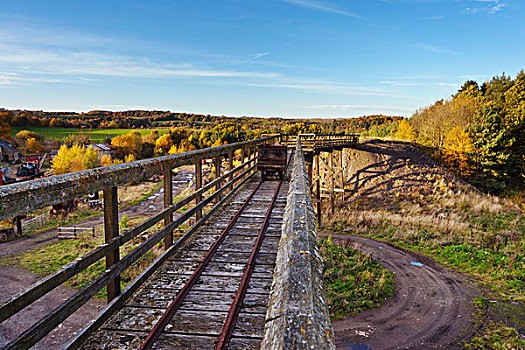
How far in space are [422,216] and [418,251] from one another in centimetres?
709

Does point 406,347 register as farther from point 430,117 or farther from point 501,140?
point 430,117

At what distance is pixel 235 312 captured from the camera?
308 centimetres

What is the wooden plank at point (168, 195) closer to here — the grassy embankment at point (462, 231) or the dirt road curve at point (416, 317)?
the dirt road curve at point (416, 317)

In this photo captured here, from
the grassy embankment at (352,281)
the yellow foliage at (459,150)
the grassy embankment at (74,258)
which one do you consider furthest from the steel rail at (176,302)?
the yellow foliage at (459,150)

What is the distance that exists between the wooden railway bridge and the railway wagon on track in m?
5.76

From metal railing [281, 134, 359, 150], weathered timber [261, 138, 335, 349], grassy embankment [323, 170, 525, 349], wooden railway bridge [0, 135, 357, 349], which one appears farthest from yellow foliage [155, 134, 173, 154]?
weathered timber [261, 138, 335, 349]

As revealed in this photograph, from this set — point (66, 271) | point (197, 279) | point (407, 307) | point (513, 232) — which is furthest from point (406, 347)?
point (513, 232)

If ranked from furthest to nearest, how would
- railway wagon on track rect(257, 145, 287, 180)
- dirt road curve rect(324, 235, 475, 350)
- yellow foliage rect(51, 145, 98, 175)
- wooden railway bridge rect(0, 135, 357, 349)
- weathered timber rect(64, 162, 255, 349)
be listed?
yellow foliage rect(51, 145, 98, 175) → railway wagon on track rect(257, 145, 287, 180) → dirt road curve rect(324, 235, 475, 350) → weathered timber rect(64, 162, 255, 349) → wooden railway bridge rect(0, 135, 357, 349)

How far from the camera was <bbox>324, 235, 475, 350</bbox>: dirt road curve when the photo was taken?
10477mm

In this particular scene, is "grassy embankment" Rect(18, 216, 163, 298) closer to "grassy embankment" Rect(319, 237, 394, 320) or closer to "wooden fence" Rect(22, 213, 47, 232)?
"wooden fence" Rect(22, 213, 47, 232)

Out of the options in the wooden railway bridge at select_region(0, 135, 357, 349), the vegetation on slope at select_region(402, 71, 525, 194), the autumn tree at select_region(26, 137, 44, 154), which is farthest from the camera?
the autumn tree at select_region(26, 137, 44, 154)

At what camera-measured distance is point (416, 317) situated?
11.8m

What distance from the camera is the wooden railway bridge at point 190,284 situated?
0.99 metres

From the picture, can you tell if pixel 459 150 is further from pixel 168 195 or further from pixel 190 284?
pixel 190 284
